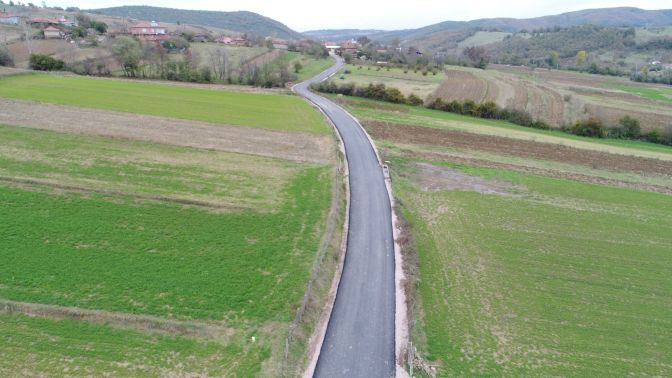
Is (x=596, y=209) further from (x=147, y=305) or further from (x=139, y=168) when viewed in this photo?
(x=139, y=168)

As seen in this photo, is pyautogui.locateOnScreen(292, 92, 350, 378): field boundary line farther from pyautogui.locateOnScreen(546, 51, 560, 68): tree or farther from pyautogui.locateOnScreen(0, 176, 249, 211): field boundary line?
pyautogui.locateOnScreen(546, 51, 560, 68): tree

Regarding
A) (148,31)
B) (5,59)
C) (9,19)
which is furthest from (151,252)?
(9,19)

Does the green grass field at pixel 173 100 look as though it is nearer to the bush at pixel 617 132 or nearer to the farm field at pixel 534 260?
the farm field at pixel 534 260

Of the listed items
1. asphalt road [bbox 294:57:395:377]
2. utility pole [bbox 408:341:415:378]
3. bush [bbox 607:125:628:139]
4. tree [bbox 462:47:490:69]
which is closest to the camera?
utility pole [bbox 408:341:415:378]

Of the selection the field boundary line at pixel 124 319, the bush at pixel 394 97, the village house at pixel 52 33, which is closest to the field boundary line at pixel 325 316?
the field boundary line at pixel 124 319

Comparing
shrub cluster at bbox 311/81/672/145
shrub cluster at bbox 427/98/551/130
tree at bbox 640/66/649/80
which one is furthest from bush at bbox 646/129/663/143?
tree at bbox 640/66/649/80

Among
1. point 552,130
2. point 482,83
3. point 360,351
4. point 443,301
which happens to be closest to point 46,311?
point 360,351
